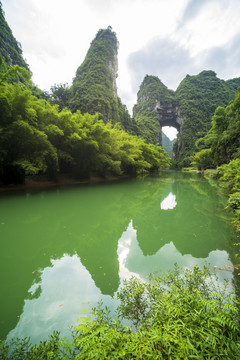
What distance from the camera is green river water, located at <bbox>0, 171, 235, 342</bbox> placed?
1.91m

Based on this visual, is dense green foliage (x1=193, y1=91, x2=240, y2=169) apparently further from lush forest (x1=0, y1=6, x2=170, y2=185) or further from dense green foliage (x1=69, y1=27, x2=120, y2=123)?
dense green foliage (x1=69, y1=27, x2=120, y2=123)

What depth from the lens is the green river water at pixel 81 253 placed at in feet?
6.28

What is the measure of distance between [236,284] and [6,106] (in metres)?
10.9

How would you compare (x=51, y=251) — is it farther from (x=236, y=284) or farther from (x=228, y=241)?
(x=228, y=241)

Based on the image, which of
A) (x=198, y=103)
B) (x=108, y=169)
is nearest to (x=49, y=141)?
(x=108, y=169)

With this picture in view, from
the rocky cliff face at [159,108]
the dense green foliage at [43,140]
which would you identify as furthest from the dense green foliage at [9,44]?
the rocky cliff face at [159,108]

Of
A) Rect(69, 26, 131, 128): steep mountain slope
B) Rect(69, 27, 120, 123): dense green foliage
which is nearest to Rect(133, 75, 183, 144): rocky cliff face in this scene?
Rect(69, 26, 131, 128): steep mountain slope

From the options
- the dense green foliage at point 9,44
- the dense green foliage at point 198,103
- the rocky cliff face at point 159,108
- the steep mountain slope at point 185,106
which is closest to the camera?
the dense green foliage at point 9,44

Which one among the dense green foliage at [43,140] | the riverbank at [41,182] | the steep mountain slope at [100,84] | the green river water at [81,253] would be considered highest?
the steep mountain slope at [100,84]

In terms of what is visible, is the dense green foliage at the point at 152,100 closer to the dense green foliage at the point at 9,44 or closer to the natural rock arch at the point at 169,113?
the natural rock arch at the point at 169,113

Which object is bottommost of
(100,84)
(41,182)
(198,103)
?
(41,182)

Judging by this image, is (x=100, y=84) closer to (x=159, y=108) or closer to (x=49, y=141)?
(x=49, y=141)

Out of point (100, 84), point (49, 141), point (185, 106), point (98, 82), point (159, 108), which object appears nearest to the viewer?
point (49, 141)

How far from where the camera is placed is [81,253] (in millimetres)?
3195
